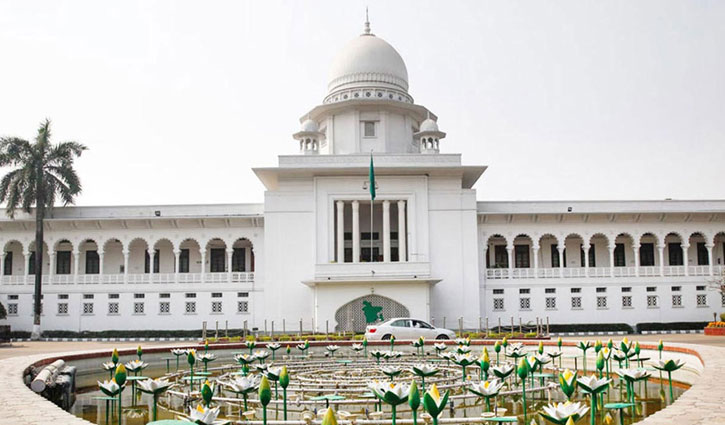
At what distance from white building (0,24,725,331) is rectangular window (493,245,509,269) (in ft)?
0.36

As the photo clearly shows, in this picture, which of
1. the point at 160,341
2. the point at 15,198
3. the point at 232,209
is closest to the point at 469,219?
the point at 232,209

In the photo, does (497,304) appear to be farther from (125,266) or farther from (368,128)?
(125,266)

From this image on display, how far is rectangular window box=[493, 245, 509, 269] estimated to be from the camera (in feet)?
134

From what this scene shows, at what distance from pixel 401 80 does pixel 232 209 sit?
508 inches

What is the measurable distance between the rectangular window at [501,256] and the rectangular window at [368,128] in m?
9.70

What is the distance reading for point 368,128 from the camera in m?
41.0

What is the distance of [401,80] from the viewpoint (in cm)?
4300

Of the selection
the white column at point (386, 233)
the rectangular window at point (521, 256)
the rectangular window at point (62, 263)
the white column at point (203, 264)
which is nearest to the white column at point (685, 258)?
the rectangular window at point (521, 256)

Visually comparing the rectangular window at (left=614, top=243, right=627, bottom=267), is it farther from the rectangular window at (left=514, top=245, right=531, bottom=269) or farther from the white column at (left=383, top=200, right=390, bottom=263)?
the white column at (left=383, top=200, right=390, bottom=263)

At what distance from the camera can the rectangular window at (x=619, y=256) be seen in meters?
40.9

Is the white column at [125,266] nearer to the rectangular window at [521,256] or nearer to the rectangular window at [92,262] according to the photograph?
the rectangular window at [92,262]

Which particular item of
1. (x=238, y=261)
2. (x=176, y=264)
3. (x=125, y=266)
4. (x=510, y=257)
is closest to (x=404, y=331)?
(x=510, y=257)

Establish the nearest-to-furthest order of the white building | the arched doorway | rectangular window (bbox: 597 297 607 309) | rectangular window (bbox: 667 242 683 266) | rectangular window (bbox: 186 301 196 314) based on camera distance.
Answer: the arched doorway → the white building → rectangular window (bbox: 186 301 196 314) → rectangular window (bbox: 597 297 607 309) → rectangular window (bbox: 667 242 683 266)

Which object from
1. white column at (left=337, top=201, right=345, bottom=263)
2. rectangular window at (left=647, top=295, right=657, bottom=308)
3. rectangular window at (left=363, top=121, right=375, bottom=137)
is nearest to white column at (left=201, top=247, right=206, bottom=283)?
white column at (left=337, top=201, right=345, bottom=263)
